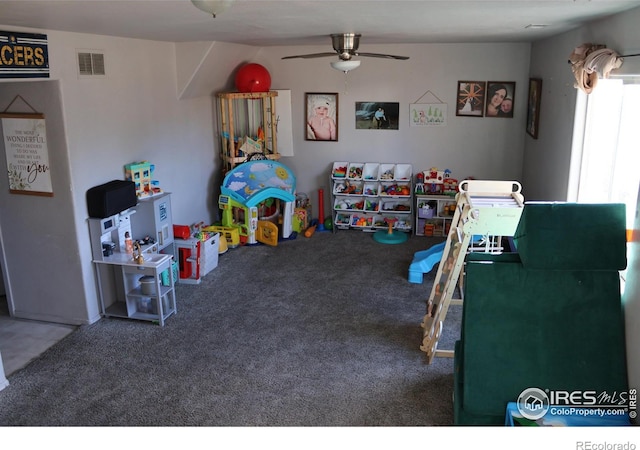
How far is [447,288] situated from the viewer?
165 inches

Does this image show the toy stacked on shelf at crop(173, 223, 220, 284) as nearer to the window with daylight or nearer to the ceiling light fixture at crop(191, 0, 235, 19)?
the window with daylight

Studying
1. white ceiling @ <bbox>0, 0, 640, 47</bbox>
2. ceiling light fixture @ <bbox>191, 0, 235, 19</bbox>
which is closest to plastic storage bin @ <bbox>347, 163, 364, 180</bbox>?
white ceiling @ <bbox>0, 0, 640, 47</bbox>

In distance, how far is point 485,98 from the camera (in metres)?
7.13

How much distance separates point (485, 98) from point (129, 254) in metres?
4.86

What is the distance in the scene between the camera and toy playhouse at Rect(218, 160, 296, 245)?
274 inches

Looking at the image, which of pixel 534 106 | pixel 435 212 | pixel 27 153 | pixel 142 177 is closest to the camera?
pixel 27 153

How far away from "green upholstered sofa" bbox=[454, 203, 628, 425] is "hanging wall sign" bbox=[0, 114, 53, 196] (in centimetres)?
358

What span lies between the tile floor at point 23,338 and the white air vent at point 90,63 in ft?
7.32

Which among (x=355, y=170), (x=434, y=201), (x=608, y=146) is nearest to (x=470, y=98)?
(x=434, y=201)

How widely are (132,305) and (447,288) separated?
9.28 feet

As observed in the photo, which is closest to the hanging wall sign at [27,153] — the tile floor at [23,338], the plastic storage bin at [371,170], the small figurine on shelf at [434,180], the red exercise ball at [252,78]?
the tile floor at [23,338]

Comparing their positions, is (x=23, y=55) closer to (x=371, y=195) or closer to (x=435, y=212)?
(x=371, y=195)
